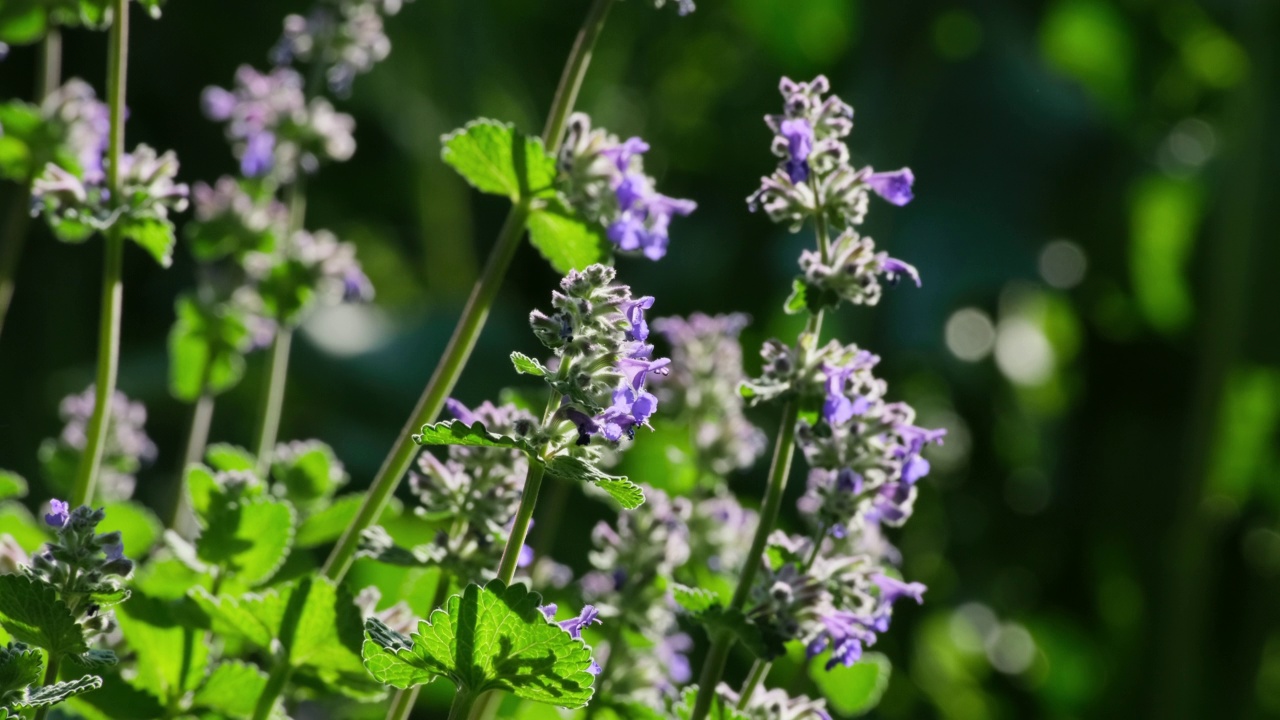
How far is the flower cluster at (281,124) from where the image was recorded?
104 centimetres

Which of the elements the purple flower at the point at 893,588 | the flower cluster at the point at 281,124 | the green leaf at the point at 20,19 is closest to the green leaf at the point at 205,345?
the flower cluster at the point at 281,124

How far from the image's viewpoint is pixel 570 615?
830mm

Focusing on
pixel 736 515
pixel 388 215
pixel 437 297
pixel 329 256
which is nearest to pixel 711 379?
pixel 736 515

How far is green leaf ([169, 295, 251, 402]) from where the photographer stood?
101 centimetres

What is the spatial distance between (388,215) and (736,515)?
8.85 ft

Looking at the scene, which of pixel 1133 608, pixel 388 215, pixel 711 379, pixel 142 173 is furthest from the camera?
pixel 388 215

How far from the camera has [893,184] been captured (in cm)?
68

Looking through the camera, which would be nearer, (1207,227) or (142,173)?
(142,173)

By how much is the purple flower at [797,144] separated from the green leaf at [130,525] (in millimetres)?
480

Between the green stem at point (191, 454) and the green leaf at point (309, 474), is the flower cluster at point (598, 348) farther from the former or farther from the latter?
the green stem at point (191, 454)

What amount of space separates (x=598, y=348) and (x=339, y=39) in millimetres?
626

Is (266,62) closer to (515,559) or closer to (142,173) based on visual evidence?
(142,173)

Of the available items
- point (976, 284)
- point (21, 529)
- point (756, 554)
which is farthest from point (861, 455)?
point (976, 284)

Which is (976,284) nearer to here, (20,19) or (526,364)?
(20,19)
